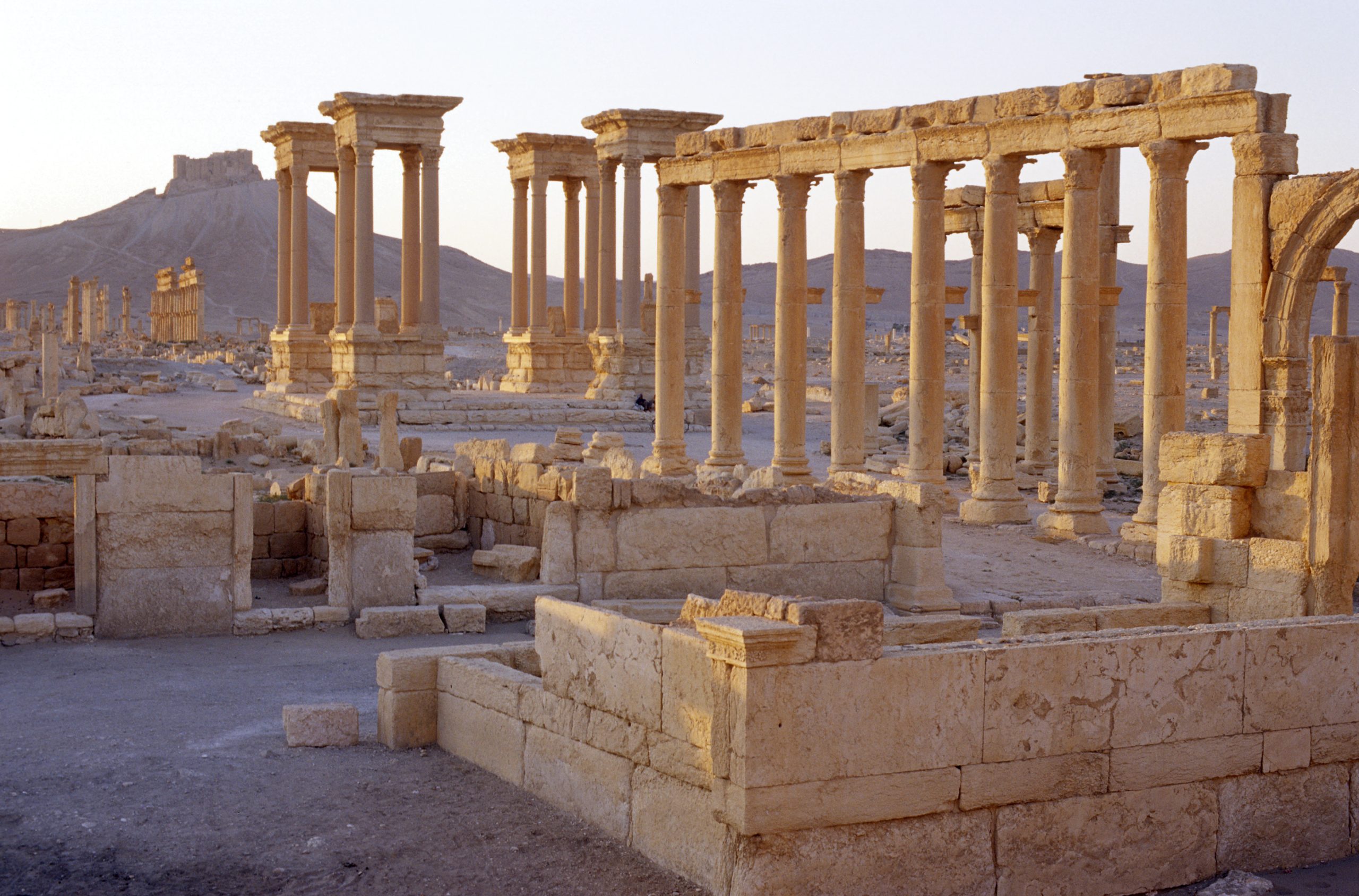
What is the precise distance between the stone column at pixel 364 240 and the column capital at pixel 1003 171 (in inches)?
662

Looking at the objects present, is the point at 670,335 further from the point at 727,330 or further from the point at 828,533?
the point at 828,533

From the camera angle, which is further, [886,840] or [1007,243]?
[1007,243]

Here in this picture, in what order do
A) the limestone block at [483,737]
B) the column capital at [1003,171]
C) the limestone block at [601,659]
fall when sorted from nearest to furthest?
1. the limestone block at [601,659]
2. the limestone block at [483,737]
3. the column capital at [1003,171]

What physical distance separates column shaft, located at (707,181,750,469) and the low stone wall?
14.3 meters

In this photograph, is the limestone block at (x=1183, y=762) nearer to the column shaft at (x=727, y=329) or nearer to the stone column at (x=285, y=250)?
the column shaft at (x=727, y=329)

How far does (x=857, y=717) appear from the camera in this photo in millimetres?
7148

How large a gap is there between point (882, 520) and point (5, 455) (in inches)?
318

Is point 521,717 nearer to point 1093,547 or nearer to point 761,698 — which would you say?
point 761,698

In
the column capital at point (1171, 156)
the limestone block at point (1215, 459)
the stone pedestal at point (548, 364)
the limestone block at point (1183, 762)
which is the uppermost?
the column capital at point (1171, 156)

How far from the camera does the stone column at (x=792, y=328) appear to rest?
21.9 meters

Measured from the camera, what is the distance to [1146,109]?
17.3m

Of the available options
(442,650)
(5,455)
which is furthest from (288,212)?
(442,650)

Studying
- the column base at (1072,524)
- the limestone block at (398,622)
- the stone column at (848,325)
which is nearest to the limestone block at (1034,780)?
the limestone block at (398,622)

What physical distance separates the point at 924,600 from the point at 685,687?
726 cm
